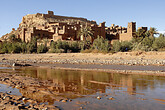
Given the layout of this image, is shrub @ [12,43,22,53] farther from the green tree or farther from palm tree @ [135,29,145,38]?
the green tree

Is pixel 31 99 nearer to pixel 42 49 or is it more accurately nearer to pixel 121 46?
pixel 121 46

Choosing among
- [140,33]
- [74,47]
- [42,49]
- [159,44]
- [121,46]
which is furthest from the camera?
[140,33]

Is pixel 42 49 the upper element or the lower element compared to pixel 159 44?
lower

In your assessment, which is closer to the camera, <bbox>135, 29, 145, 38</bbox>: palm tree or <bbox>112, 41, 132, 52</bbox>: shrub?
<bbox>112, 41, 132, 52</bbox>: shrub

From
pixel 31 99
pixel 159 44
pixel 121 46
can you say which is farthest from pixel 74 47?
pixel 31 99

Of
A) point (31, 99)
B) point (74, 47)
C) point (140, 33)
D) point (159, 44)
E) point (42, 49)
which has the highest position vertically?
point (140, 33)

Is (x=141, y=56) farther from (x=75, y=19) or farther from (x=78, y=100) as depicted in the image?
(x=75, y=19)

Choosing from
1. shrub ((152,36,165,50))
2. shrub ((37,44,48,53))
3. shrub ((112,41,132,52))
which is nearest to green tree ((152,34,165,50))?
shrub ((152,36,165,50))

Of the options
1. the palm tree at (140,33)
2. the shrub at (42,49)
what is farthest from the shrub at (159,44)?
the shrub at (42,49)

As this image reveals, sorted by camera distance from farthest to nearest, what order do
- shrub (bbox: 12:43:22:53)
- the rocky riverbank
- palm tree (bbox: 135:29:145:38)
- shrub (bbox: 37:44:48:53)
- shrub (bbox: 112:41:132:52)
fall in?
palm tree (bbox: 135:29:145:38) < shrub (bbox: 12:43:22:53) < shrub (bbox: 37:44:48:53) < shrub (bbox: 112:41:132:52) < the rocky riverbank

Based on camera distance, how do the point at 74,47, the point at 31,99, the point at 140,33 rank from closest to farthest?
1. the point at 31,99
2. the point at 74,47
3. the point at 140,33

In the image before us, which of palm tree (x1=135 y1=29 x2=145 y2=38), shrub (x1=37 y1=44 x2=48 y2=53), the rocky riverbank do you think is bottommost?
the rocky riverbank

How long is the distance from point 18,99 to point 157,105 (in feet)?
14.0

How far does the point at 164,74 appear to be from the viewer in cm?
1227
